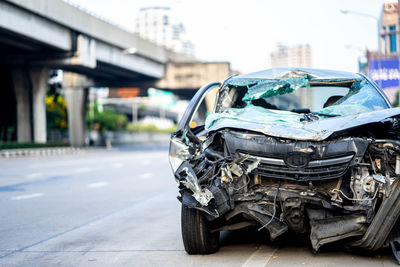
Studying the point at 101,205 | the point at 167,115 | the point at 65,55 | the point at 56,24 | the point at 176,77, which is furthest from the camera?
the point at 167,115

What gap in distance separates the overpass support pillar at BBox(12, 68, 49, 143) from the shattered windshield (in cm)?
4407

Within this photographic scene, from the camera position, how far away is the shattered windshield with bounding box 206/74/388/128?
22.4ft

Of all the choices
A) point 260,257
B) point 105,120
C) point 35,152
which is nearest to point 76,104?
point 35,152

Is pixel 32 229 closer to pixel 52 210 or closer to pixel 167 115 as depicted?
pixel 52 210

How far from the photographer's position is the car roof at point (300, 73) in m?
7.41

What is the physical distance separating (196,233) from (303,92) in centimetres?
276

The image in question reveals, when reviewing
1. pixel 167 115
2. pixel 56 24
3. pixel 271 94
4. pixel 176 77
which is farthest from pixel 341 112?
pixel 167 115

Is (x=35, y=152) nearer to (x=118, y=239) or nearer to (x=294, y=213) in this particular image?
(x=118, y=239)

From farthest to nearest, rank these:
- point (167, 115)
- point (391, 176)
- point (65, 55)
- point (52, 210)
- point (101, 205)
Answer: point (167, 115) → point (65, 55) → point (101, 205) → point (52, 210) → point (391, 176)

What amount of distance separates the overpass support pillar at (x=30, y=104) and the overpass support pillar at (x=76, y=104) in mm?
13587

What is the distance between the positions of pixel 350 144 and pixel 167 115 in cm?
15503

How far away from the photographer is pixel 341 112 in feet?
21.6

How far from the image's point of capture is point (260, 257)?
590 centimetres

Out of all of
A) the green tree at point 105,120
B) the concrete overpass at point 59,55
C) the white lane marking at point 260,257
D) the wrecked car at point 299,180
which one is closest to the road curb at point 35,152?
the concrete overpass at point 59,55
